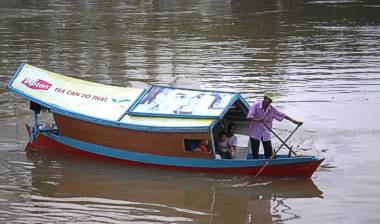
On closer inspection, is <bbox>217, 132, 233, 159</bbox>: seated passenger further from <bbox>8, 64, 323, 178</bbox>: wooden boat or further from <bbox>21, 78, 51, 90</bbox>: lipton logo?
<bbox>21, 78, 51, 90</bbox>: lipton logo

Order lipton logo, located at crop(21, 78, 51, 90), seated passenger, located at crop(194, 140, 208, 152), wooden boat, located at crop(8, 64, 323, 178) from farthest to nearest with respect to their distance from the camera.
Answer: lipton logo, located at crop(21, 78, 51, 90) < seated passenger, located at crop(194, 140, 208, 152) < wooden boat, located at crop(8, 64, 323, 178)

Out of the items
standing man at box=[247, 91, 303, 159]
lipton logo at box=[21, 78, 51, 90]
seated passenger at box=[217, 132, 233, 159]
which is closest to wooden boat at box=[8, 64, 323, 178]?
lipton logo at box=[21, 78, 51, 90]

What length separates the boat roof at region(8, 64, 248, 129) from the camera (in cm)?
1217

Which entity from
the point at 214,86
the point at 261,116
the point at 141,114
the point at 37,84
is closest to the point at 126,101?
the point at 141,114

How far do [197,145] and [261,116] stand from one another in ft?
4.31

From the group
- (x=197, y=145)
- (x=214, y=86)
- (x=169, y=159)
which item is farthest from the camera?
(x=214, y=86)

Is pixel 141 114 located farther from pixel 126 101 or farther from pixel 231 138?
pixel 231 138

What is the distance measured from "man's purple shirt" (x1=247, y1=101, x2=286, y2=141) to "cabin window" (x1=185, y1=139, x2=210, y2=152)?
856 millimetres

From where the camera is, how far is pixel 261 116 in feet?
39.2

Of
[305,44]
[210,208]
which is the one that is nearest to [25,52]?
[305,44]

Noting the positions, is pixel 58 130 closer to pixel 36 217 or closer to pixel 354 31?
pixel 36 217

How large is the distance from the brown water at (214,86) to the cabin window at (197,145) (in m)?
0.57

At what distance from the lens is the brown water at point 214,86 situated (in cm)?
1108

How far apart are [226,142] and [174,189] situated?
143 centimetres
